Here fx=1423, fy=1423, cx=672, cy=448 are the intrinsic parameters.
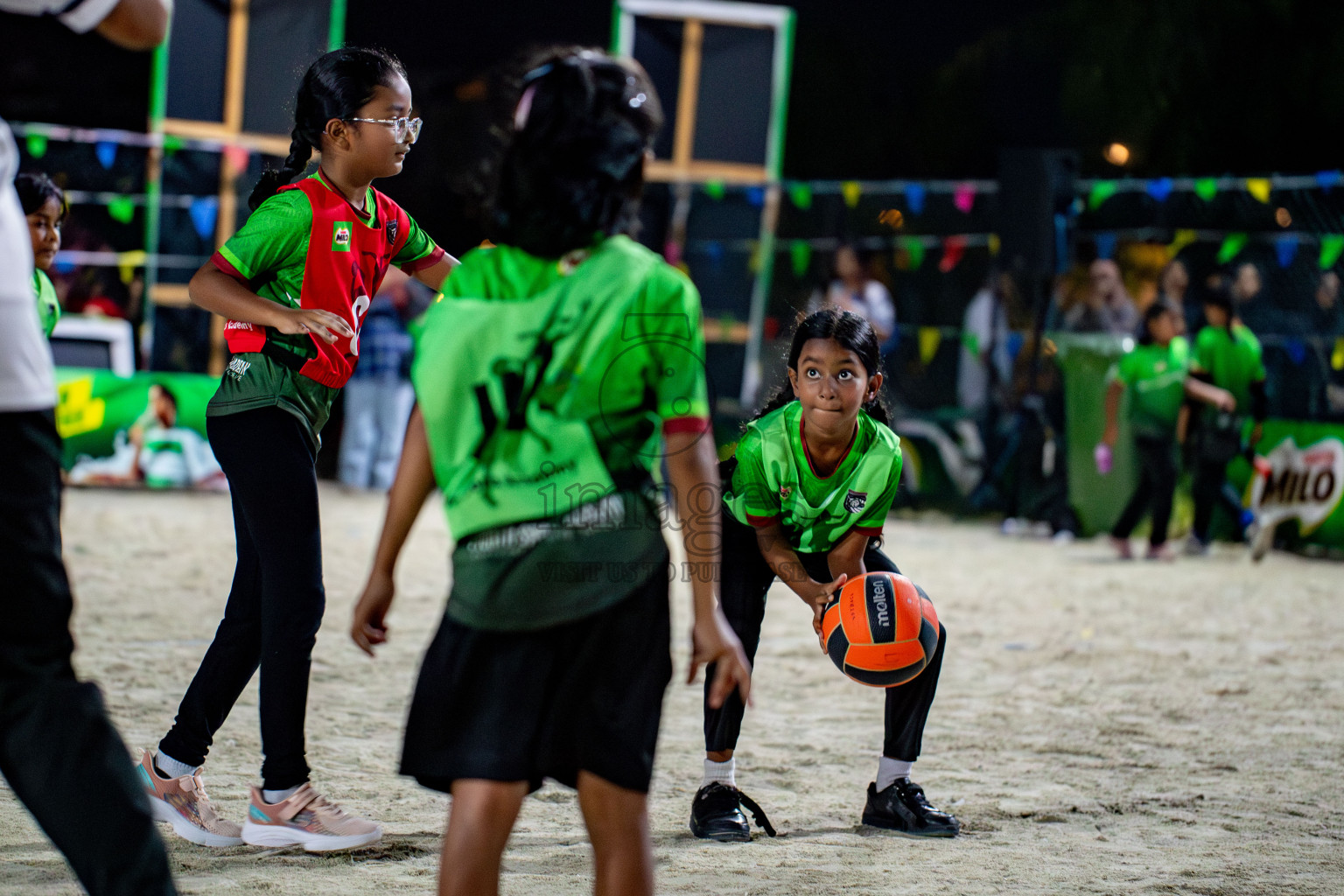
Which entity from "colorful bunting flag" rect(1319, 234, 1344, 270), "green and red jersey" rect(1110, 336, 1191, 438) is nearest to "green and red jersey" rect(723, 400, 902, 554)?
"green and red jersey" rect(1110, 336, 1191, 438)

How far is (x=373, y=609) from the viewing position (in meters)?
2.40

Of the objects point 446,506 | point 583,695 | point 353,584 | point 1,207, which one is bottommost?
point 353,584

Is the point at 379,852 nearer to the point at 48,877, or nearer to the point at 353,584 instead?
the point at 48,877

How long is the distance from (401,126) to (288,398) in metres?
0.69

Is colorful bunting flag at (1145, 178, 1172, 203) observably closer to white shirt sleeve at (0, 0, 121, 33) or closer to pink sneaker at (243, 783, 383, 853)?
pink sneaker at (243, 783, 383, 853)

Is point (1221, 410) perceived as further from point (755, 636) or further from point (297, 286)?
point (297, 286)

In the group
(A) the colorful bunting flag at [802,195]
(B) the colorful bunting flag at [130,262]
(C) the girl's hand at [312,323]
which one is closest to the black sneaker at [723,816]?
(C) the girl's hand at [312,323]

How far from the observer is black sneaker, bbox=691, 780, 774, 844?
3.55 m

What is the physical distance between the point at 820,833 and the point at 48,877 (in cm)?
182

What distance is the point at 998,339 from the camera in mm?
11570

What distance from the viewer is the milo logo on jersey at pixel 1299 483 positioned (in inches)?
383

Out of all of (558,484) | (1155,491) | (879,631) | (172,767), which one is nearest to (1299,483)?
(1155,491)

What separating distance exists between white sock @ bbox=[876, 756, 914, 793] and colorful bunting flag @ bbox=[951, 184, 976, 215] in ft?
29.8

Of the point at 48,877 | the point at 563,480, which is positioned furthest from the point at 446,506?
the point at 48,877
